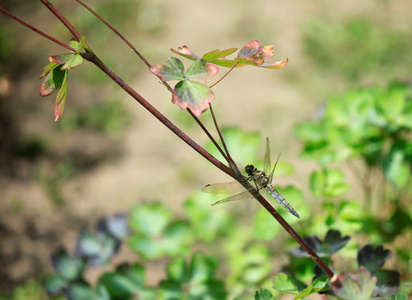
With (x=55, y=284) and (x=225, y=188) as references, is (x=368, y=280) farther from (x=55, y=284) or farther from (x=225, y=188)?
(x=55, y=284)

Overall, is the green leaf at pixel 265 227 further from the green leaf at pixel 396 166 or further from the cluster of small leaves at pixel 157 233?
the green leaf at pixel 396 166

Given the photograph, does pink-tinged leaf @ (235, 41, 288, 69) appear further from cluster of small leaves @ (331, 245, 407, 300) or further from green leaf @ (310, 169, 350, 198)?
green leaf @ (310, 169, 350, 198)

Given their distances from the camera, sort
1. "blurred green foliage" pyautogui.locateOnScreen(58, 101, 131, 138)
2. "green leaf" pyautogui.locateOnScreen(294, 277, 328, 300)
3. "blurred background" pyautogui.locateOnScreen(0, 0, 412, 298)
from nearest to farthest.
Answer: "green leaf" pyautogui.locateOnScreen(294, 277, 328, 300), "blurred background" pyautogui.locateOnScreen(0, 0, 412, 298), "blurred green foliage" pyautogui.locateOnScreen(58, 101, 131, 138)

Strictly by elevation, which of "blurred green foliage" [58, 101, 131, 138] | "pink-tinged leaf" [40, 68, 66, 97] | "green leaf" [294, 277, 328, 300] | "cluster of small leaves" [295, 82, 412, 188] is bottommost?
"green leaf" [294, 277, 328, 300]

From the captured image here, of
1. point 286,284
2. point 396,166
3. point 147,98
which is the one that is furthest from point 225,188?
point 147,98

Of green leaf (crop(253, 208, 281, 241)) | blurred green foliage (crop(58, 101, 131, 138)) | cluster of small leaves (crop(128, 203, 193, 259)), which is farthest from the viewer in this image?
blurred green foliage (crop(58, 101, 131, 138))

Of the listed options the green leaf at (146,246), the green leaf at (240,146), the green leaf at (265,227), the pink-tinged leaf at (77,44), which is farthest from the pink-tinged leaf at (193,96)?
the green leaf at (146,246)

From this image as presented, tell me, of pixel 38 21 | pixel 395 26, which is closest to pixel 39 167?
pixel 38 21

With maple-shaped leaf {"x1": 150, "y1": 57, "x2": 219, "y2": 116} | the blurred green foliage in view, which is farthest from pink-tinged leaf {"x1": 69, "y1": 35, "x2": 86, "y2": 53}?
the blurred green foliage
